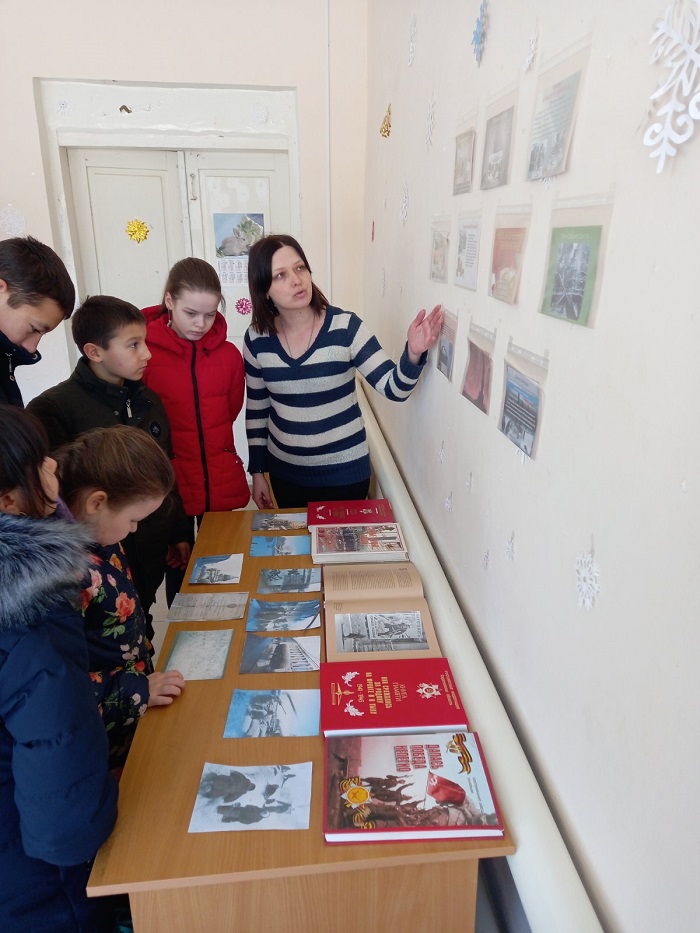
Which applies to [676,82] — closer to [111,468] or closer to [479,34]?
[479,34]

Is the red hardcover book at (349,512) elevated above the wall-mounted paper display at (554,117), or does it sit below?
below

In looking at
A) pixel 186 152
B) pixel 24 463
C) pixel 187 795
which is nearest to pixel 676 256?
pixel 24 463

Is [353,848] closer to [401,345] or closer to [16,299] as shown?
[16,299]

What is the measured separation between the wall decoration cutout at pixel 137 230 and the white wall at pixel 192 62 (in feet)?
1.21

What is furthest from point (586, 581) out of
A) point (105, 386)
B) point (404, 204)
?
point (404, 204)

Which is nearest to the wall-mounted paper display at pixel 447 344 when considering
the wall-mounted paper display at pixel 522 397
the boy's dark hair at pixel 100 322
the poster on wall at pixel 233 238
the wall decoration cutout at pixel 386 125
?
the wall-mounted paper display at pixel 522 397

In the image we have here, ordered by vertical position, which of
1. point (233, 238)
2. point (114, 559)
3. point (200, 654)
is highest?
point (233, 238)

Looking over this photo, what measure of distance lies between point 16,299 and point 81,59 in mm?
2277

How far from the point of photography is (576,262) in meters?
0.74

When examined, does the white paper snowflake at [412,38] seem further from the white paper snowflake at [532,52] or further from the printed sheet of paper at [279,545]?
the printed sheet of paper at [279,545]

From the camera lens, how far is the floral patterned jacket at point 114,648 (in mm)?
→ 1064

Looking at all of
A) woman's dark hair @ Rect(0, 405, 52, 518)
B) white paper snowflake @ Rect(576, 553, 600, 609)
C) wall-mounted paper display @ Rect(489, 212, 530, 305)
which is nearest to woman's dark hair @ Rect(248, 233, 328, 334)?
wall-mounted paper display @ Rect(489, 212, 530, 305)

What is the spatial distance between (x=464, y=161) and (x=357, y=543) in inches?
36.2

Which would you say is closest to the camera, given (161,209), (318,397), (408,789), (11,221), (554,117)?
(554,117)
